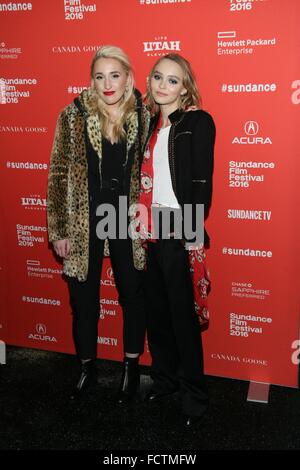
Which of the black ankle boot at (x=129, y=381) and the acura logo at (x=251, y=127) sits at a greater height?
the acura logo at (x=251, y=127)

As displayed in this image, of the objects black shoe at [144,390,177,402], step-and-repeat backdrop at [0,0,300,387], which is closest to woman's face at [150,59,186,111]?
step-and-repeat backdrop at [0,0,300,387]

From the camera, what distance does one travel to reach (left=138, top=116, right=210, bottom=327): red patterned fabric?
2.59 metres

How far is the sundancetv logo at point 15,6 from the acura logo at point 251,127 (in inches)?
54.2

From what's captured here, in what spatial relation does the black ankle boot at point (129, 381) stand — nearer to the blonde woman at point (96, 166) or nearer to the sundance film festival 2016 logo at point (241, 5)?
the blonde woman at point (96, 166)

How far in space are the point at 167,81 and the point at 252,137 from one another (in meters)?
0.57

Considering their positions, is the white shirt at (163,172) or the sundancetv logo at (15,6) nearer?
the white shirt at (163,172)

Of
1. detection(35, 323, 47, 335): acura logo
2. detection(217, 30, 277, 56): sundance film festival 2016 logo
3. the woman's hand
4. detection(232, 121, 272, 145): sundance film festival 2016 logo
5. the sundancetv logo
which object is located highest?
the sundancetv logo

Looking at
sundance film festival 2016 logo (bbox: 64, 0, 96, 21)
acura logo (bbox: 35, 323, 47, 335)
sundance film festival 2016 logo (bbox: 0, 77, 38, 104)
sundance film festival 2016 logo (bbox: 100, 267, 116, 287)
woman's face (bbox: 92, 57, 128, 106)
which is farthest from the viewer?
acura logo (bbox: 35, 323, 47, 335)

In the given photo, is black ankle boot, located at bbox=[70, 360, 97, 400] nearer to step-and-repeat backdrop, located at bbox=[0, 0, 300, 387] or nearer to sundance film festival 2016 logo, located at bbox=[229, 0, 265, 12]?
step-and-repeat backdrop, located at bbox=[0, 0, 300, 387]

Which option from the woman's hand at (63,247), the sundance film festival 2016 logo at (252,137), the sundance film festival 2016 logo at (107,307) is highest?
the sundance film festival 2016 logo at (252,137)

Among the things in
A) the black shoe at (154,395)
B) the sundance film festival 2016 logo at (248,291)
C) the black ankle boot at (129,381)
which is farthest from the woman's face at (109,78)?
the black shoe at (154,395)

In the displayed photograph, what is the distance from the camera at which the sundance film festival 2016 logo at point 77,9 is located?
2865 mm

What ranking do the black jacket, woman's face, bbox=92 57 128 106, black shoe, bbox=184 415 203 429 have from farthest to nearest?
black shoe, bbox=184 415 203 429 < woman's face, bbox=92 57 128 106 < the black jacket

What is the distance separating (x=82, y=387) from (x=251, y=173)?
1.51 meters
